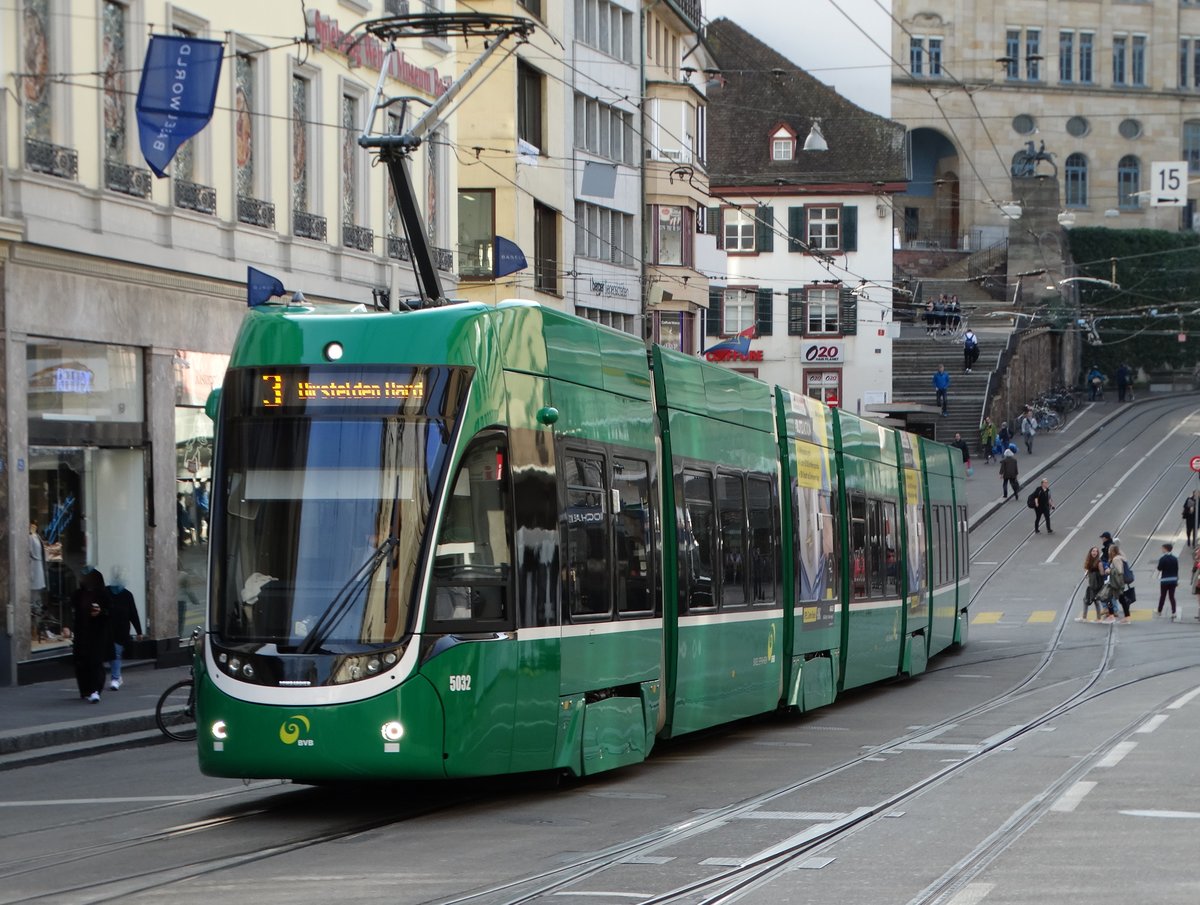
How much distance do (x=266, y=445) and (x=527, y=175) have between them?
31.7 metres

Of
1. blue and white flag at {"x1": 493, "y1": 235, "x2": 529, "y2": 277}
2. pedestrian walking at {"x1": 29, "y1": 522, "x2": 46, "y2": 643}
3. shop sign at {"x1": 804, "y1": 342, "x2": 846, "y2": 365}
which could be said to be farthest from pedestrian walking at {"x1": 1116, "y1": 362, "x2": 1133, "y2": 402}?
pedestrian walking at {"x1": 29, "y1": 522, "x2": 46, "y2": 643}

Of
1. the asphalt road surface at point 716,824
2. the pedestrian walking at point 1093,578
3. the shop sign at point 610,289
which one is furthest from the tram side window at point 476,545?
the shop sign at point 610,289

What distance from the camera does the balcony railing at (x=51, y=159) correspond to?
953 inches

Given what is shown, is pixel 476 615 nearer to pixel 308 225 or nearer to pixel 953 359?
pixel 308 225

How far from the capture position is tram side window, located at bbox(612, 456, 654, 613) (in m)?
14.9

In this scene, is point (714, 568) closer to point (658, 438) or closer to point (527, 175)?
point (658, 438)

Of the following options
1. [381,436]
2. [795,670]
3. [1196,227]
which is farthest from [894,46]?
[381,436]

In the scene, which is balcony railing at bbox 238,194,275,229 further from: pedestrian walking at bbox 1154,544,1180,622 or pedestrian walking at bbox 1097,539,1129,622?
pedestrian walking at bbox 1154,544,1180,622

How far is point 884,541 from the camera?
25.7 metres

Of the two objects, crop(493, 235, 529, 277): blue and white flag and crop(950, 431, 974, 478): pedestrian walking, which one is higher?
crop(493, 235, 529, 277): blue and white flag

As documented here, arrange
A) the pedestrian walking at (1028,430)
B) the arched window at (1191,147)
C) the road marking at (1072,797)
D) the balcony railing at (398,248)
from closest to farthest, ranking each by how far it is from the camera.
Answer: the road marking at (1072,797), the balcony railing at (398,248), the pedestrian walking at (1028,430), the arched window at (1191,147)

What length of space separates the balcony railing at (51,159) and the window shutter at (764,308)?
183 feet

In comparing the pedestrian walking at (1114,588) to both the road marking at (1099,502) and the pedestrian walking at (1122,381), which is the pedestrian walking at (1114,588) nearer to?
the road marking at (1099,502)

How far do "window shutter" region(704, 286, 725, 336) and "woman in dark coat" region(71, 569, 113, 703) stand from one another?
57501 millimetres
